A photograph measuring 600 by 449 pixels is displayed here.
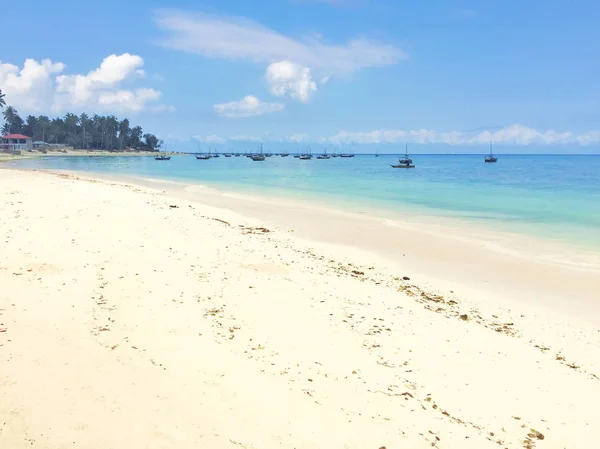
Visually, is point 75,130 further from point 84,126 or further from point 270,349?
point 270,349

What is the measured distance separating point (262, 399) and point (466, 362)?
299 centimetres

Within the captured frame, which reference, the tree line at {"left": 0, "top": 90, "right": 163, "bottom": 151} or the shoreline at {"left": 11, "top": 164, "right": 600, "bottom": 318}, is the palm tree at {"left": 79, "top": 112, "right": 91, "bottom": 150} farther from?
the shoreline at {"left": 11, "top": 164, "right": 600, "bottom": 318}

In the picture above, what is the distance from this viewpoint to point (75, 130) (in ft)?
517

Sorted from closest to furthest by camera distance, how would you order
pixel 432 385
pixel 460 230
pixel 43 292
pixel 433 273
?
1. pixel 432 385
2. pixel 43 292
3. pixel 433 273
4. pixel 460 230

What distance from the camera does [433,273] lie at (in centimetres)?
1199

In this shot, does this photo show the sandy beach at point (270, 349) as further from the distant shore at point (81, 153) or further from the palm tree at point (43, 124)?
the palm tree at point (43, 124)

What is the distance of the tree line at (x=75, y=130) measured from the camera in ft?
482

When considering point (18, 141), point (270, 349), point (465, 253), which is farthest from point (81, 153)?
point (270, 349)

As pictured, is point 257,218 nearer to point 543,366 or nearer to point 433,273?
point 433,273

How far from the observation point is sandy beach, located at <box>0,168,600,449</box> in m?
4.20

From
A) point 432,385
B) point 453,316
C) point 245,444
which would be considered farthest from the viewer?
point 453,316

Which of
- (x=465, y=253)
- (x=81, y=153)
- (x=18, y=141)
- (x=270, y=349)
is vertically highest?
(x=18, y=141)

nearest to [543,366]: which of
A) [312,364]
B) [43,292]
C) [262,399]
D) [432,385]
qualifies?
[432,385]

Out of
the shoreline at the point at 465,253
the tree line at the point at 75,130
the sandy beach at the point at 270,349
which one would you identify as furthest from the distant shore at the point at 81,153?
the sandy beach at the point at 270,349
